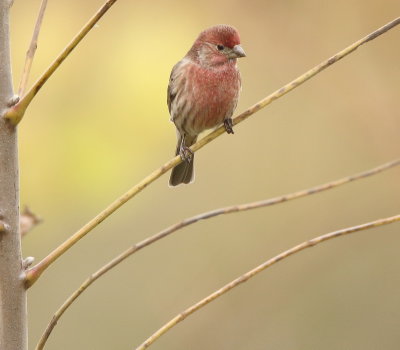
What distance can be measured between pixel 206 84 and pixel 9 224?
3.02 meters

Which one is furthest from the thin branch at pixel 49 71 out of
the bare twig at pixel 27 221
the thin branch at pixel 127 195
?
the bare twig at pixel 27 221

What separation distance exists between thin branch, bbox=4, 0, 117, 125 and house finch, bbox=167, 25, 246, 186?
266 cm

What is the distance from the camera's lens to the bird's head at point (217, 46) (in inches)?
173

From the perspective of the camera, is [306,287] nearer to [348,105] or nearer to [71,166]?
[348,105]

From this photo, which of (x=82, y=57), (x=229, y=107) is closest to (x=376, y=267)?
(x=229, y=107)

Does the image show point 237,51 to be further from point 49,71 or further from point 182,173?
point 49,71

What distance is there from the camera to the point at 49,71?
69.7 inches

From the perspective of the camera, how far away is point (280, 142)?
17.8 feet

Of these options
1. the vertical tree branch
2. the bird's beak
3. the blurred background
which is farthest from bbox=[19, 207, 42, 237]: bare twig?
the bird's beak

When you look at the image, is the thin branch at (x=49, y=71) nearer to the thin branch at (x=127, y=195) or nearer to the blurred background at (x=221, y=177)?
the thin branch at (x=127, y=195)

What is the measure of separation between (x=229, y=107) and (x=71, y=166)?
3.42ft

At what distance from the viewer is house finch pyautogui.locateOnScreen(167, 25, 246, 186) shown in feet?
14.9

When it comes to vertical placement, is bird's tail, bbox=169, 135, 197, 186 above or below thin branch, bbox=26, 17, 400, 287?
below

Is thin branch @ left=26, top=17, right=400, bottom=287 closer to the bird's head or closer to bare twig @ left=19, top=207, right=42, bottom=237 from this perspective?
bare twig @ left=19, top=207, right=42, bottom=237
